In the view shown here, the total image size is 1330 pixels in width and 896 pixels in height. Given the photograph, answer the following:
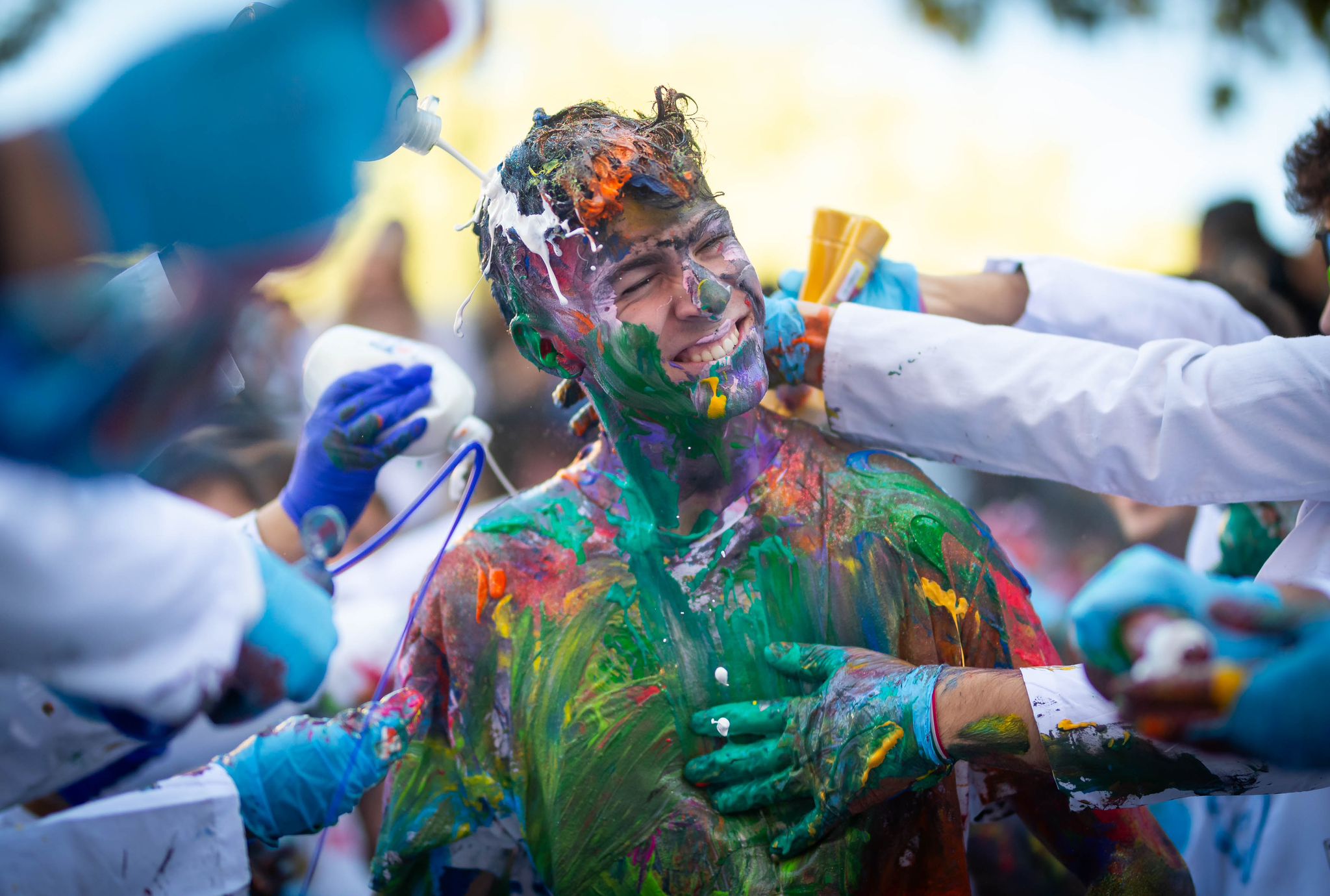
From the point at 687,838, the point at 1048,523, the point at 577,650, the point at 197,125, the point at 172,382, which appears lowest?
the point at 1048,523

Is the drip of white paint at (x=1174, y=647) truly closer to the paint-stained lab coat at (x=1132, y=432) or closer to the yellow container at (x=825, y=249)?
the paint-stained lab coat at (x=1132, y=432)

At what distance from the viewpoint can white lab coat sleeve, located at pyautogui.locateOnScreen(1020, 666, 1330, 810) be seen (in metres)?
1.42

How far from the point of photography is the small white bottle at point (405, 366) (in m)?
2.23

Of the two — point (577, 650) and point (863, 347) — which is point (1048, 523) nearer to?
point (863, 347)

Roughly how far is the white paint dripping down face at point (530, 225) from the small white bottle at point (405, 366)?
449mm

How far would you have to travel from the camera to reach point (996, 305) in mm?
2598

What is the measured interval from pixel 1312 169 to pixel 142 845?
2.82m

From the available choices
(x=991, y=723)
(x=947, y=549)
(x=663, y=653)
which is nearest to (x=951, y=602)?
(x=947, y=549)

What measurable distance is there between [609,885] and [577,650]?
43 cm

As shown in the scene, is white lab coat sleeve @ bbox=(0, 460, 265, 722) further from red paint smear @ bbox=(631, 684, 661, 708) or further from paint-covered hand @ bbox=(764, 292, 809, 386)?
paint-covered hand @ bbox=(764, 292, 809, 386)

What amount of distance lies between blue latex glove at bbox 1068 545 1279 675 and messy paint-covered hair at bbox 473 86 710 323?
101 cm

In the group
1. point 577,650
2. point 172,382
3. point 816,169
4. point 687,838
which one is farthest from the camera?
point 816,169

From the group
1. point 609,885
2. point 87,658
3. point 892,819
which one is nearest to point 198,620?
point 87,658

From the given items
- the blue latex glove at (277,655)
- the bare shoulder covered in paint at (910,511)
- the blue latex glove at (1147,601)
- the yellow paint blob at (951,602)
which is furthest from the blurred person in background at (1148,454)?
the blue latex glove at (277,655)
